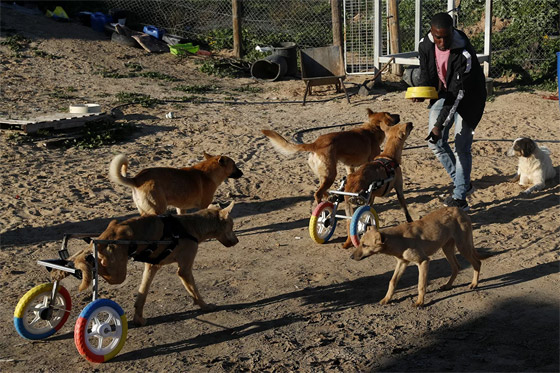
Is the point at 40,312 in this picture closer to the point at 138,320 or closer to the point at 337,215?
the point at 138,320

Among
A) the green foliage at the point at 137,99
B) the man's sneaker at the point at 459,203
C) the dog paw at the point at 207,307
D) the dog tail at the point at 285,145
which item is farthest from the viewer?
the green foliage at the point at 137,99

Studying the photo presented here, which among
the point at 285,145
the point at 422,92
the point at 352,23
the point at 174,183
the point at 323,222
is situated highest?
the point at 352,23

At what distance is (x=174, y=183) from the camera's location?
790 cm

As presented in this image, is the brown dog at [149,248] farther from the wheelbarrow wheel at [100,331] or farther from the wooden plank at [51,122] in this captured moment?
the wooden plank at [51,122]

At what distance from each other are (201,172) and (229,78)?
30.2ft

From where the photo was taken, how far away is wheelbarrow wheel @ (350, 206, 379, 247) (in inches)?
297

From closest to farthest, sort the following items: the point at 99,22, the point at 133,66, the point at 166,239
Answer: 1. the point at 166,239
2. the point at 133,66
3. the point at 99,22

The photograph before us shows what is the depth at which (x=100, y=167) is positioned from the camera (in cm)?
1072

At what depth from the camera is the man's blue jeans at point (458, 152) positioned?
28.9 feet

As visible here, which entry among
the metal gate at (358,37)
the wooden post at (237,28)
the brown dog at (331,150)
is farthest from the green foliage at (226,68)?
the brown dog at (331,150)

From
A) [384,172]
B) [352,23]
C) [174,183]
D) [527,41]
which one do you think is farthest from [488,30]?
[174,183]

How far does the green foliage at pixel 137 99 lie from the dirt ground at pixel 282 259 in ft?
0.67

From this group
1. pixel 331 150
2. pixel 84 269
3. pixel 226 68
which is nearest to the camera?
pixel 84 269

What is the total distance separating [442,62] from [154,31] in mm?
12516
